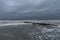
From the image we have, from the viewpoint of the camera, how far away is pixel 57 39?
1639cm

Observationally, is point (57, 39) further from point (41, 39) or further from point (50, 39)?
point (41, 39)

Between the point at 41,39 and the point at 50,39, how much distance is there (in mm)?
1173

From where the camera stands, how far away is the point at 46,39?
16.8 metres

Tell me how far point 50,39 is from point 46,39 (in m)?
0.53

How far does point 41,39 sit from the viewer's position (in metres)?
16.9

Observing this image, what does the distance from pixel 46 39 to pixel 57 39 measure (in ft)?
4.62

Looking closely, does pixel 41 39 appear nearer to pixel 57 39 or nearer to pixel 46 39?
pixel 46 39

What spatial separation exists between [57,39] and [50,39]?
→ 0.93 meters

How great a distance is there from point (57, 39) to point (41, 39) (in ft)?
6.77

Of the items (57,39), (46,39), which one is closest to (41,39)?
(46,39)

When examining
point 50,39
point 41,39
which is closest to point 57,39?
point 50,39
